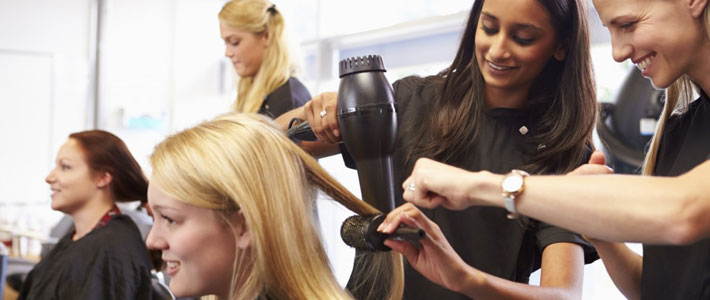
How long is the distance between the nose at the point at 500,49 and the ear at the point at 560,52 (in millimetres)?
122

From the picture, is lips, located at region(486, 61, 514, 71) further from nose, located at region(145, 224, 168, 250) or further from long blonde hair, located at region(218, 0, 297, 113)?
long blonde hair, located at region(218, 0, 297, 113)

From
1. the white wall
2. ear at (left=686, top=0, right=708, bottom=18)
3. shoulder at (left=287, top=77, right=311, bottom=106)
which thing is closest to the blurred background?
the white wall

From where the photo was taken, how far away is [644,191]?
94cm

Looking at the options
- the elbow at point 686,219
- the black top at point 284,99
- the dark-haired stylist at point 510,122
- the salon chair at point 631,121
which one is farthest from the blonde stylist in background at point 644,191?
the salon chair at point 631,121

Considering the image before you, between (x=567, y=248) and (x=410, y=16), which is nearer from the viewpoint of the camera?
(x=567, y=248)

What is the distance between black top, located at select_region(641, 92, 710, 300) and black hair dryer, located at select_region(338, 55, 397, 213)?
458mm

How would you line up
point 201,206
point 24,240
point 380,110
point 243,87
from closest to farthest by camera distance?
point 380,110
point 201,206
point 243,87
point 24,240

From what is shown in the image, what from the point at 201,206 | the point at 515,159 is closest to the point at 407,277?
the point at 515,159

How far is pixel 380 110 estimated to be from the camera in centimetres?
123

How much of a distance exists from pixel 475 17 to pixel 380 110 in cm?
47

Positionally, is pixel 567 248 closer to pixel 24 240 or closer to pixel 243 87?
pixel 243 87

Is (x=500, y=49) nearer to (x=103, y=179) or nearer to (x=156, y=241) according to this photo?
(x=156, y=241)

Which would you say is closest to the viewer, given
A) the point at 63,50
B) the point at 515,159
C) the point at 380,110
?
the point at 380,110

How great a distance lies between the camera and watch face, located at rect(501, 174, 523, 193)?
39.5 inches
